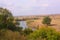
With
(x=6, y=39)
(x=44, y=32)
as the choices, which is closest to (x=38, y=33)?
(x=44, y=32)

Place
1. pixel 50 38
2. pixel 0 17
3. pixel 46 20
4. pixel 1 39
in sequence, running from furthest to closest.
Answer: pixel 46 20 < pixel 0 17 < pixel 50 38 < pixel 1 39

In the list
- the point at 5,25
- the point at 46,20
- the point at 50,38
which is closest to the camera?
the point at 50,38

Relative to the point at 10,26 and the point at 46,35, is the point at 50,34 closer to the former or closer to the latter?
the point at 46,35

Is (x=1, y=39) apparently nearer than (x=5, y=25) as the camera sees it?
Yes

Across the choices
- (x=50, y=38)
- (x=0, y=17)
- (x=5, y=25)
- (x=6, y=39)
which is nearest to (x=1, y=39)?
(x=6, y=39)

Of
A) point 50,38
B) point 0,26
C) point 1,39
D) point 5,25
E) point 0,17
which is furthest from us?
point 0,17

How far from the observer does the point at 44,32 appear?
19.3 metres

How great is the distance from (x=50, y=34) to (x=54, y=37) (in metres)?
0.59

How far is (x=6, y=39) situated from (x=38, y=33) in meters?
6.62

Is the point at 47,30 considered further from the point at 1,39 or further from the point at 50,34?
the point at 1,39

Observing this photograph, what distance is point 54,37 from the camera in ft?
60.9

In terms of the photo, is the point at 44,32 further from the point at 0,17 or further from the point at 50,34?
the point at 0,17

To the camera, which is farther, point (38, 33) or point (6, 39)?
point (38, 33)

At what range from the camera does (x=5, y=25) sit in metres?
26.0
